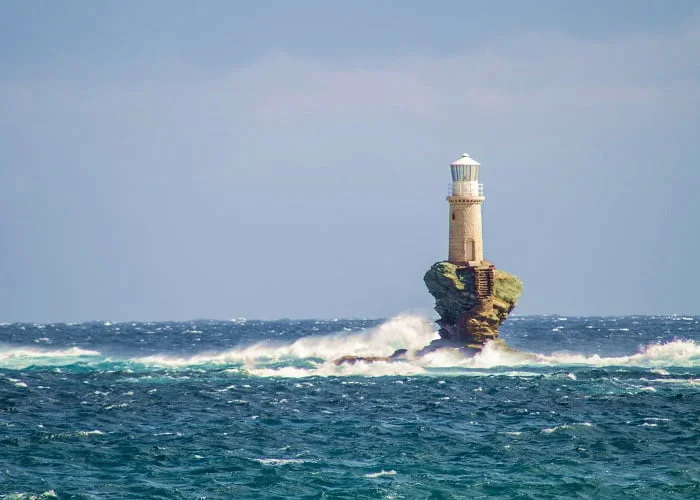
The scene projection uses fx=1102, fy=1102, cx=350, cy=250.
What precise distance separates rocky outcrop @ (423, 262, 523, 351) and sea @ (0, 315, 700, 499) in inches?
57.9

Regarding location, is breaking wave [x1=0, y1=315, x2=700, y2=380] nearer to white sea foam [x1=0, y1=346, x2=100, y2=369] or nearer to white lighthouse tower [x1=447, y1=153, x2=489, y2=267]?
white sea foam [x1=0, y1=346, x2=100, y2=369]

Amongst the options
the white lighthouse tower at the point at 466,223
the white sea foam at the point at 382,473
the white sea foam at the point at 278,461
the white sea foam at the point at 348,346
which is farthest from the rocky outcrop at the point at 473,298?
the white sea foam at the point at 382,473

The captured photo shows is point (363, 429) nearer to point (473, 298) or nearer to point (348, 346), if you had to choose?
point (473, 298)

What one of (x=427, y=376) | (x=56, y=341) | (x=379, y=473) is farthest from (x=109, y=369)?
(x=56, y=341)

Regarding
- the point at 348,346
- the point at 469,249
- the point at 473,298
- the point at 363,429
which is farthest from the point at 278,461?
the point at 348,346

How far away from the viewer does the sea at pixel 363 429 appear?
35875mm

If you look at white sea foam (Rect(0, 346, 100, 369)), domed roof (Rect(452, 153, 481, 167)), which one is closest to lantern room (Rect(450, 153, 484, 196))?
domed roof (Rect(452, 153, 481, 167))

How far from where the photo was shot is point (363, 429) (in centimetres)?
4550

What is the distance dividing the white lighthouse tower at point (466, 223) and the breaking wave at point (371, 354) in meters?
6.35

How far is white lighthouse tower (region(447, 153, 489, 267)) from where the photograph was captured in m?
75.8

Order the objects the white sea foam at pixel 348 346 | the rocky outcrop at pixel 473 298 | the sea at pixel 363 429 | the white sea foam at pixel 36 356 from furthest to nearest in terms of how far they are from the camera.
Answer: the white sea foam at pixel 36 356 < the white sea foam at pixel 348 346 < the rocky outcrop at pixel 473 298 < the sea at pixel 363 429

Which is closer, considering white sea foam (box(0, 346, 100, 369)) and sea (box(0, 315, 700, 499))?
sea (box(0, 315, 700, 499))

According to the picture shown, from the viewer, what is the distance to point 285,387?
60719 millimetres

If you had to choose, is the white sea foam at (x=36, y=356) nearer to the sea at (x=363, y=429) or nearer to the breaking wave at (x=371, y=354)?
the breaking wave at (x=371, y=354)
